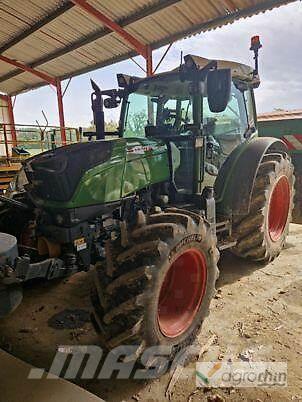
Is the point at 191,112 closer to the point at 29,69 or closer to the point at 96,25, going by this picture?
the point at 96,25

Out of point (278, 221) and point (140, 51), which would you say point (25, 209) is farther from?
point (140, 51)

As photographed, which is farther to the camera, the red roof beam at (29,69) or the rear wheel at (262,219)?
the red roof beam at (29,69)

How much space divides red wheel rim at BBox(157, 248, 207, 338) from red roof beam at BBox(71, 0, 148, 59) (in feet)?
24.8

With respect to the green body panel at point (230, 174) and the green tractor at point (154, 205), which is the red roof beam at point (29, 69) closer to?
the green tractor at point (154, 205)

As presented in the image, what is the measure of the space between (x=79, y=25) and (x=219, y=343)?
9195 mm

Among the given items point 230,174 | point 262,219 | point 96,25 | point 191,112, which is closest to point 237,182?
point 230,174

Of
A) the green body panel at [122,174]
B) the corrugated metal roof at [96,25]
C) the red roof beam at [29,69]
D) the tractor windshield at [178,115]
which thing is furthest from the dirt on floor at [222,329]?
the red roof beam at [29,69]

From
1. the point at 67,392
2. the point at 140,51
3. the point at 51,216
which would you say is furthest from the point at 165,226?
the point at 140,51

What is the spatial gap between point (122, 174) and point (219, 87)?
1.01 metres

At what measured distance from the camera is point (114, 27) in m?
8.48

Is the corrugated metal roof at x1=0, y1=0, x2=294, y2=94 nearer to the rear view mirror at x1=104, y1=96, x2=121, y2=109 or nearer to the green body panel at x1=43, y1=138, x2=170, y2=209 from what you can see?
the rear view mirror at x1=104, y1=96, x2=121, y2=109

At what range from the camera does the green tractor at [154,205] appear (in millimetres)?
2057

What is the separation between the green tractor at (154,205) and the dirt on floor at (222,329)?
10.2 inches

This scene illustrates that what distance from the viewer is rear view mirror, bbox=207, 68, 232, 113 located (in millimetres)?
2574
